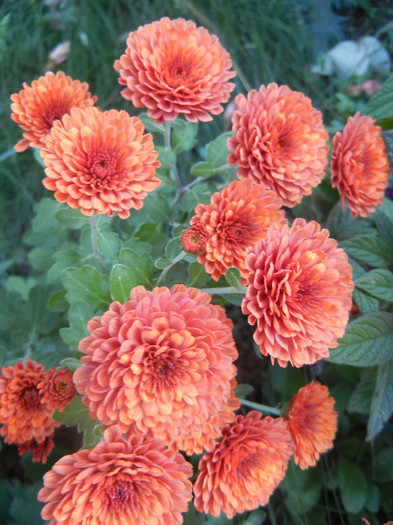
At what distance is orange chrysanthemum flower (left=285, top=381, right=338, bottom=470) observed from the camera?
0.96m

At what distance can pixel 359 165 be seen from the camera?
3.41 feet

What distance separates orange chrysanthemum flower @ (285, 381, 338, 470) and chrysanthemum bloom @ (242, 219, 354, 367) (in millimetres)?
284

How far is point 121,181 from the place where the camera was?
0.81m

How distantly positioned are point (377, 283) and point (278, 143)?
16.9 inches

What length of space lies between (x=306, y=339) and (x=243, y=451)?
0.32 meters

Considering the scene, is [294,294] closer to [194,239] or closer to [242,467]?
[194,239]

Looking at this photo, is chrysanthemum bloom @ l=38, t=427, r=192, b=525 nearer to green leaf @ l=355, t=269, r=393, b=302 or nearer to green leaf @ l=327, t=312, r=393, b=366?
green leaf @ l=327, t=312, r=393, b=366

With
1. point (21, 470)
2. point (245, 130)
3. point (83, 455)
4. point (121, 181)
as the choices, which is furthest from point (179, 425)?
point (21, 470)

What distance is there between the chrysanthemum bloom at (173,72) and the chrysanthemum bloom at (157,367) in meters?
0.42

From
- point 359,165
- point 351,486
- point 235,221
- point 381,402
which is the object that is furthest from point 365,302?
point 351,486

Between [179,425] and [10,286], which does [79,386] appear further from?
[10,286]

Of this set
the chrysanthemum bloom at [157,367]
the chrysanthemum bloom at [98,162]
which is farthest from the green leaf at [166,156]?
the chrysanthemum bloom at [157,367]

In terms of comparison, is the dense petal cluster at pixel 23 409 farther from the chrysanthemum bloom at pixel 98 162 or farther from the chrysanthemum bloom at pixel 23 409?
the chrysanthemum bloom at pixel 98 162

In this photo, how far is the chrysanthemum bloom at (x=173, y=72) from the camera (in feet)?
2.90
